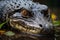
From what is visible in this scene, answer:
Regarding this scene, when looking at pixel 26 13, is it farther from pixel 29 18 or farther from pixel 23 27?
pixel 23 27

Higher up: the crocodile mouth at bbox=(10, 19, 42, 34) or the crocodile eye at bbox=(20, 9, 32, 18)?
the crocodile eye at bbox=(20, 9, 32, 18)

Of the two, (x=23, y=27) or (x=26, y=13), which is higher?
(x=26, y=13)

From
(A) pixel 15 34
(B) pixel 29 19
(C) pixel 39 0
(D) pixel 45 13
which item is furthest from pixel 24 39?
(C) pixel 39 0

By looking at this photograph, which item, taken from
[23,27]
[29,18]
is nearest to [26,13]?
[29,18]

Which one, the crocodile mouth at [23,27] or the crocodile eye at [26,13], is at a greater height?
the crocodile eye at [26,13]

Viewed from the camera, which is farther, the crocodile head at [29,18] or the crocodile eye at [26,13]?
the crocodile eye at [26,13]

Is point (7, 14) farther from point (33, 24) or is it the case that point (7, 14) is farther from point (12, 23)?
point (33, 24)

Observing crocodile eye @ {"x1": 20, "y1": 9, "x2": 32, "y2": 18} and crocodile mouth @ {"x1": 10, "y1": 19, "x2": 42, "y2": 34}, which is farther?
crocodile eye @ {"x1": 20, "y1": 9, "x2": 32, "y2": 18}
